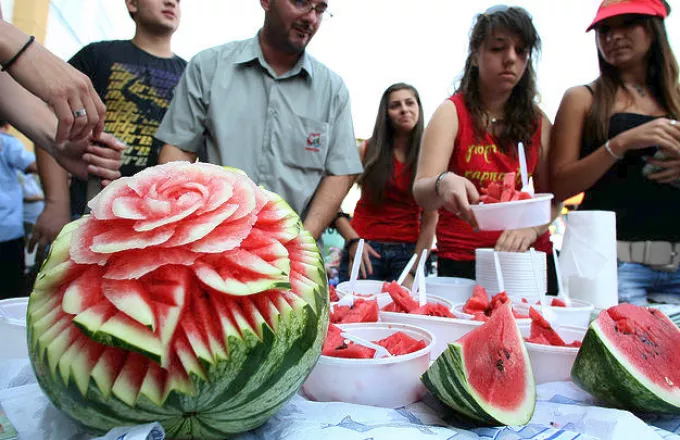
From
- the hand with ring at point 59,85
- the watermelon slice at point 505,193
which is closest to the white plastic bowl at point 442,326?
the watermelon slice at point 505,193

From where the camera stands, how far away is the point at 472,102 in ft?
8.21

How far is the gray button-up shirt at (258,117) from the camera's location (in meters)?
2.39

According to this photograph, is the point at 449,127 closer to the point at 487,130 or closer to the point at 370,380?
the point at 487,130

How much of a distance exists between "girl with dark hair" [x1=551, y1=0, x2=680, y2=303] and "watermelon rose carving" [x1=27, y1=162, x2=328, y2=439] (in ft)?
6.67

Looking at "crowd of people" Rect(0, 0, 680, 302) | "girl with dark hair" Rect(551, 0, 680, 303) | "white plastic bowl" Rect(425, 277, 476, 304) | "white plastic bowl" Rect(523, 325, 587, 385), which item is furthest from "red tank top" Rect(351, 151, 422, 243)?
"white plastic bowl" Rect(523, 325, 587, 385)

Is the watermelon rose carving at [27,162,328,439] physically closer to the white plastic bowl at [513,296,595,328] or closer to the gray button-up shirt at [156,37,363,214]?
the white plastic bowl at [513,296,595,328]

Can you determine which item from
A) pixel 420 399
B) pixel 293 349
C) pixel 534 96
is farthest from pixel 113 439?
pixel 534 96

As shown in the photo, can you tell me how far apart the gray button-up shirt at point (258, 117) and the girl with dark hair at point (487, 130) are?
2.18 feet

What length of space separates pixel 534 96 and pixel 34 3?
6362 mm

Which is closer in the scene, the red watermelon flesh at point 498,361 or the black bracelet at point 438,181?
the red watermelon flesh at point 498,361

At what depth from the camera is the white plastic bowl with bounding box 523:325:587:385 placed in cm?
111

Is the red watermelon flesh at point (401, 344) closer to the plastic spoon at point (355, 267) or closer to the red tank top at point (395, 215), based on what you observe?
the plastic spoon at point (355, 267)

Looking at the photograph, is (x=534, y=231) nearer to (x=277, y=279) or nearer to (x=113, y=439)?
(x=277, y=279)

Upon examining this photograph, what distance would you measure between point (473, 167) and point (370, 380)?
5.80 feet
